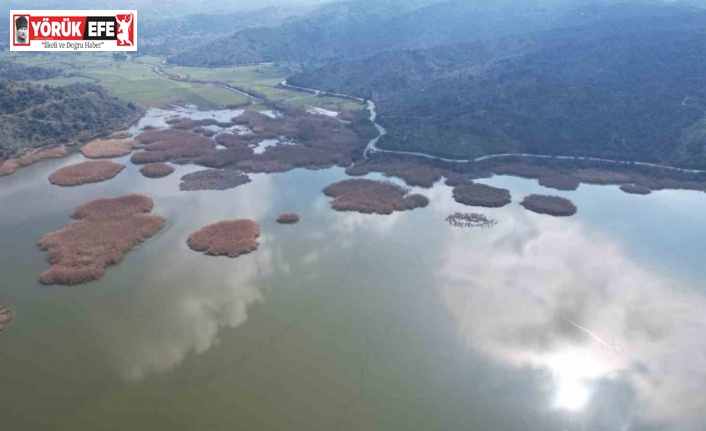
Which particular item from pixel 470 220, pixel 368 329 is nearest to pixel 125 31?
pixel 470 220

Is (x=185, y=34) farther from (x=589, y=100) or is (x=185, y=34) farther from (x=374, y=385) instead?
(x=374, y=385)

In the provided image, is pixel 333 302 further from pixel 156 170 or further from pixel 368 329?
pixel 156 170

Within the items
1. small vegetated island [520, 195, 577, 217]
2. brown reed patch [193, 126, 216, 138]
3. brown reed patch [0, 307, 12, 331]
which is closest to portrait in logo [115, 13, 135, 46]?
brown reed patch [193, 126, 216, 138]

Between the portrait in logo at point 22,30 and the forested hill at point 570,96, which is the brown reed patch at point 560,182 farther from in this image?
the portrait in logo at point 22,30

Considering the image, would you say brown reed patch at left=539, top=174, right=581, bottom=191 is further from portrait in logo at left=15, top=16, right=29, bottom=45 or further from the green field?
portrait in logo at left=15, top=16, right=29, bottom=45

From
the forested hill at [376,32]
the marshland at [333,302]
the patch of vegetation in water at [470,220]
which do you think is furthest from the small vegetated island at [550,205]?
the forested hill at [376,32]

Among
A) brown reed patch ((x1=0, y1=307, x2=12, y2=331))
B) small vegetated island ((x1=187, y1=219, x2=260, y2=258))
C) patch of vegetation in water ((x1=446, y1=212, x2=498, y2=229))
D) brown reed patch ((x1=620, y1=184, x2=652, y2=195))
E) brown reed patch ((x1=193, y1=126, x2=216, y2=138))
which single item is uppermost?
brown reed patch ((x1=620, y1=184, x2=652, y2=195))
